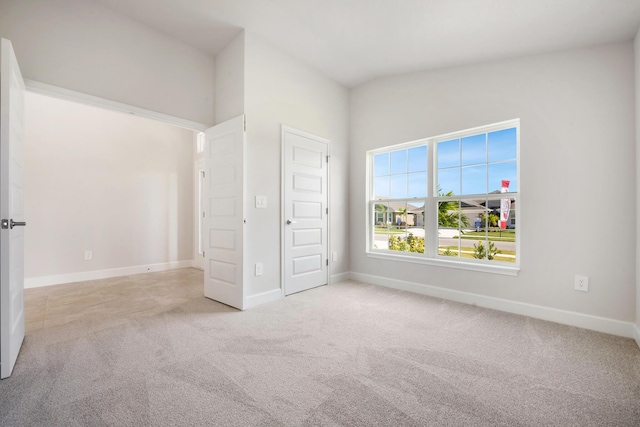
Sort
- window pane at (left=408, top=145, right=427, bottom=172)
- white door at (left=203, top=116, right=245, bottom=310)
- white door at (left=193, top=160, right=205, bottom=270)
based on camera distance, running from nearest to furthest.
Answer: white door at (left=203, top=116, right=245, bottom=310)
window pane at (left=408, top=145, right=427, bottom=172)
white door at (left=193, top=160, right=205, bottom=270)

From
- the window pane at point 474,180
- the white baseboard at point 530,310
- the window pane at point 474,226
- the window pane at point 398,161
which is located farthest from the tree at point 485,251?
the window pane at point 398,161

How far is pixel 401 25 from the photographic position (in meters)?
2.58

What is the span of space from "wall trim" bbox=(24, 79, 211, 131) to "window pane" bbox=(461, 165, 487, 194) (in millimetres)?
3175

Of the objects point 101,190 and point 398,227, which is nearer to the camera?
point 398,227

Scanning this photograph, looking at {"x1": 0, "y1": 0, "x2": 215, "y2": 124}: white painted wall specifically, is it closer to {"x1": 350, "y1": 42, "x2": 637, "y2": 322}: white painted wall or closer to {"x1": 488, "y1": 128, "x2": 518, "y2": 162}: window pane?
{"x1": 350, "y1": 42, "x2": 637, "y2": 322}: white painted wall

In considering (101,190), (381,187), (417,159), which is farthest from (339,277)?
(101,190)

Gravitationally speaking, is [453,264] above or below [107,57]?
below

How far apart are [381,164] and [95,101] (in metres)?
3.31

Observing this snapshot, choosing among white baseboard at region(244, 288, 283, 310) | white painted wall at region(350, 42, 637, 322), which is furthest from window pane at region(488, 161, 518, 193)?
white baseboard at region(244, 288, 283, 310)

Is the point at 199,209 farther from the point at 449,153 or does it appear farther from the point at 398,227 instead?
the point at 449,153

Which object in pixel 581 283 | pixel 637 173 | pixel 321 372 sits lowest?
pixel 321 372

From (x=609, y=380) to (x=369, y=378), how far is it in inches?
56.6

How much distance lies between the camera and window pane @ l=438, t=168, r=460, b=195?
3289 mm

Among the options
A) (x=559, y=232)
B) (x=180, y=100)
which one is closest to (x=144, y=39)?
(x=180, y=100)
